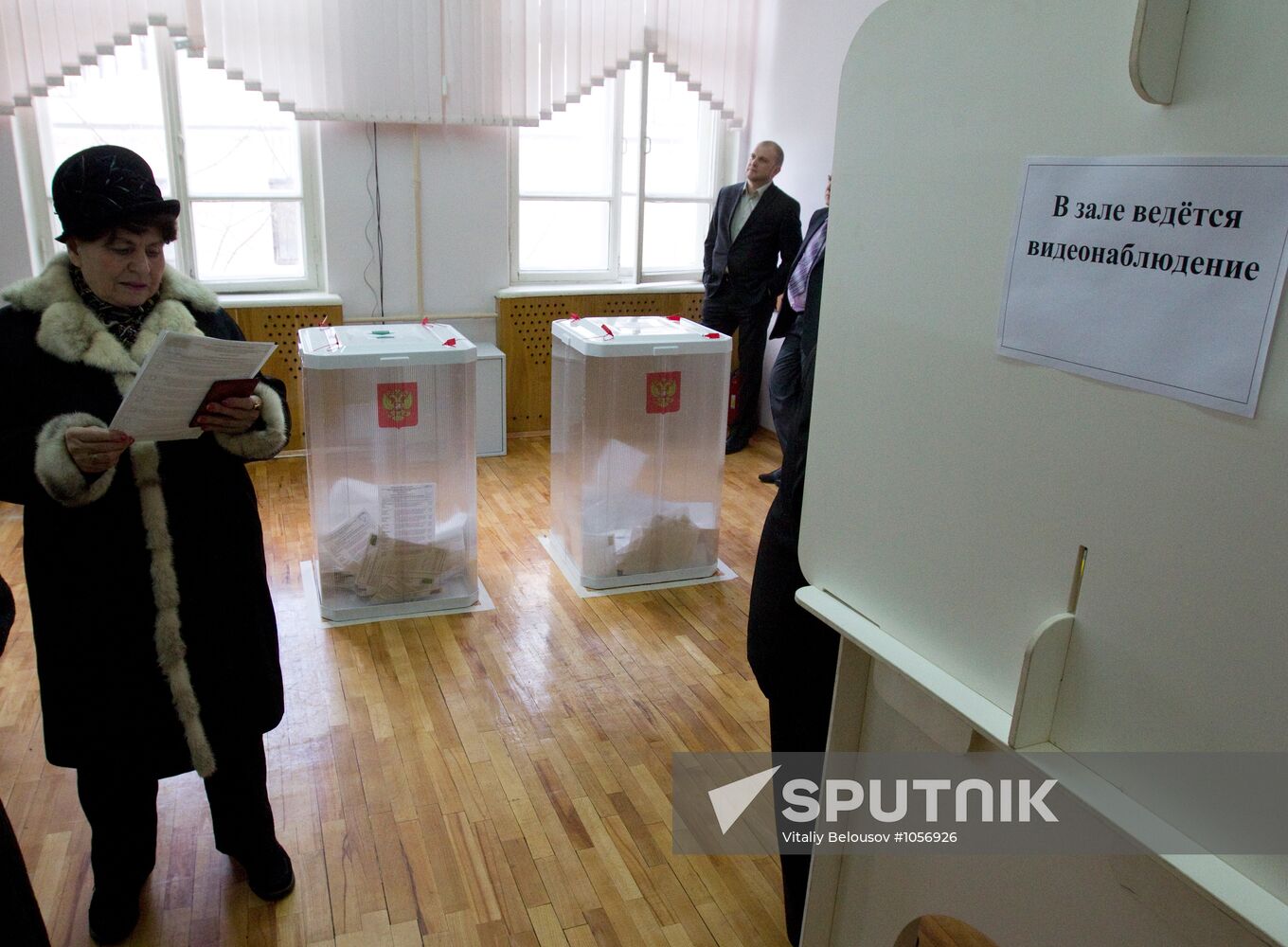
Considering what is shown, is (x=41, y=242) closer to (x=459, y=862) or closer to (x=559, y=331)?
(x=559, y=331)

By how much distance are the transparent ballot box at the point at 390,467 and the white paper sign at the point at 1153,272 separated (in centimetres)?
225

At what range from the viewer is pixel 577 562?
11.5ft

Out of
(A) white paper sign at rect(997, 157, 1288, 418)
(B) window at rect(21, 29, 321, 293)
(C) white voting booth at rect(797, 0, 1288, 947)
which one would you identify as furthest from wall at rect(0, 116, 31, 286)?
(A) white paper sign at rect(997, 157, 1288, 418)

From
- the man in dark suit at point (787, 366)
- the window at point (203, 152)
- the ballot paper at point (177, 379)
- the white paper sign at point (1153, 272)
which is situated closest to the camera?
the white paper sign at point (1153, 272)

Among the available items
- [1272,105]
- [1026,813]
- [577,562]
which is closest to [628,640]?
[577,562]

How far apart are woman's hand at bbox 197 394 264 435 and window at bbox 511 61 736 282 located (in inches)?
143

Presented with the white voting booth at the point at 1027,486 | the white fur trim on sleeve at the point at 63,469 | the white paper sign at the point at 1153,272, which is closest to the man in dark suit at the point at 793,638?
the white voting booth at the point at 1027,486

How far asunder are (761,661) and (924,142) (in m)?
0.98

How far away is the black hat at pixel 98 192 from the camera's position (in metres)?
1.53

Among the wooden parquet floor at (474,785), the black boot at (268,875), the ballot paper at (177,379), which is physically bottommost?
the wooden parquet floor at (474,785)

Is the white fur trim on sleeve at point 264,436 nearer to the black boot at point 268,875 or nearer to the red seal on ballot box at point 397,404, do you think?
the black boot at point 268,875

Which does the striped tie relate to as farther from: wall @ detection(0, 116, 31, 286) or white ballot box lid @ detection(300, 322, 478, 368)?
wall @ detection(0, 116, 31, 286)

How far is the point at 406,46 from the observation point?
455 centimetres

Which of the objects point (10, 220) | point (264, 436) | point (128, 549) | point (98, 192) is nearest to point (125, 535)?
point (128, 549)
